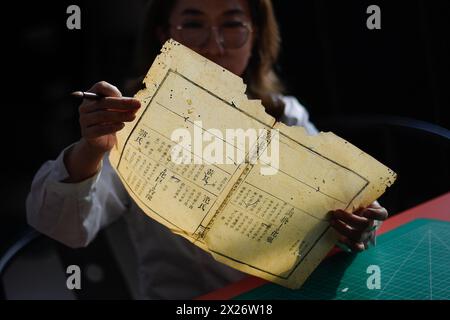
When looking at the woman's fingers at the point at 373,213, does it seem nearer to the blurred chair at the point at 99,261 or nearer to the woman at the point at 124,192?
the woman at the point at 124,192

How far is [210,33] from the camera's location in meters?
1.25

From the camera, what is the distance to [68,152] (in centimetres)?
113

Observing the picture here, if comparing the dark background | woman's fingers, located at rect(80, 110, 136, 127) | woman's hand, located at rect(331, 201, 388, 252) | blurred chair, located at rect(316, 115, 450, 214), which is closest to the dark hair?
woman's fingers, located at rect(80, 110, 136, 127)

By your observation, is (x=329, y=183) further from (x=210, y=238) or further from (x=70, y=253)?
(x=70, y=253)

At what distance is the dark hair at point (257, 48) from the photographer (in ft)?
4.69

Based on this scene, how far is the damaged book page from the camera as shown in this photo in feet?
3.12

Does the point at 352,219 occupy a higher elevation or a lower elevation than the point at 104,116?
lower

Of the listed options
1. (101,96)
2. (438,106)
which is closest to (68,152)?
(101,96)

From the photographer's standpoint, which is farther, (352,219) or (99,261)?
(99,261)

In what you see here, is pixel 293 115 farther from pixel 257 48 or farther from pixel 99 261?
pixel 99 261

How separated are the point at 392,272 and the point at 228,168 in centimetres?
39

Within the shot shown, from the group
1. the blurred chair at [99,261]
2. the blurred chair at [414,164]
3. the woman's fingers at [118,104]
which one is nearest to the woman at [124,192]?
the woman's fingers at [118,104]

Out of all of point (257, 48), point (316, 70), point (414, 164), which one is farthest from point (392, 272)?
point (316, 70)
